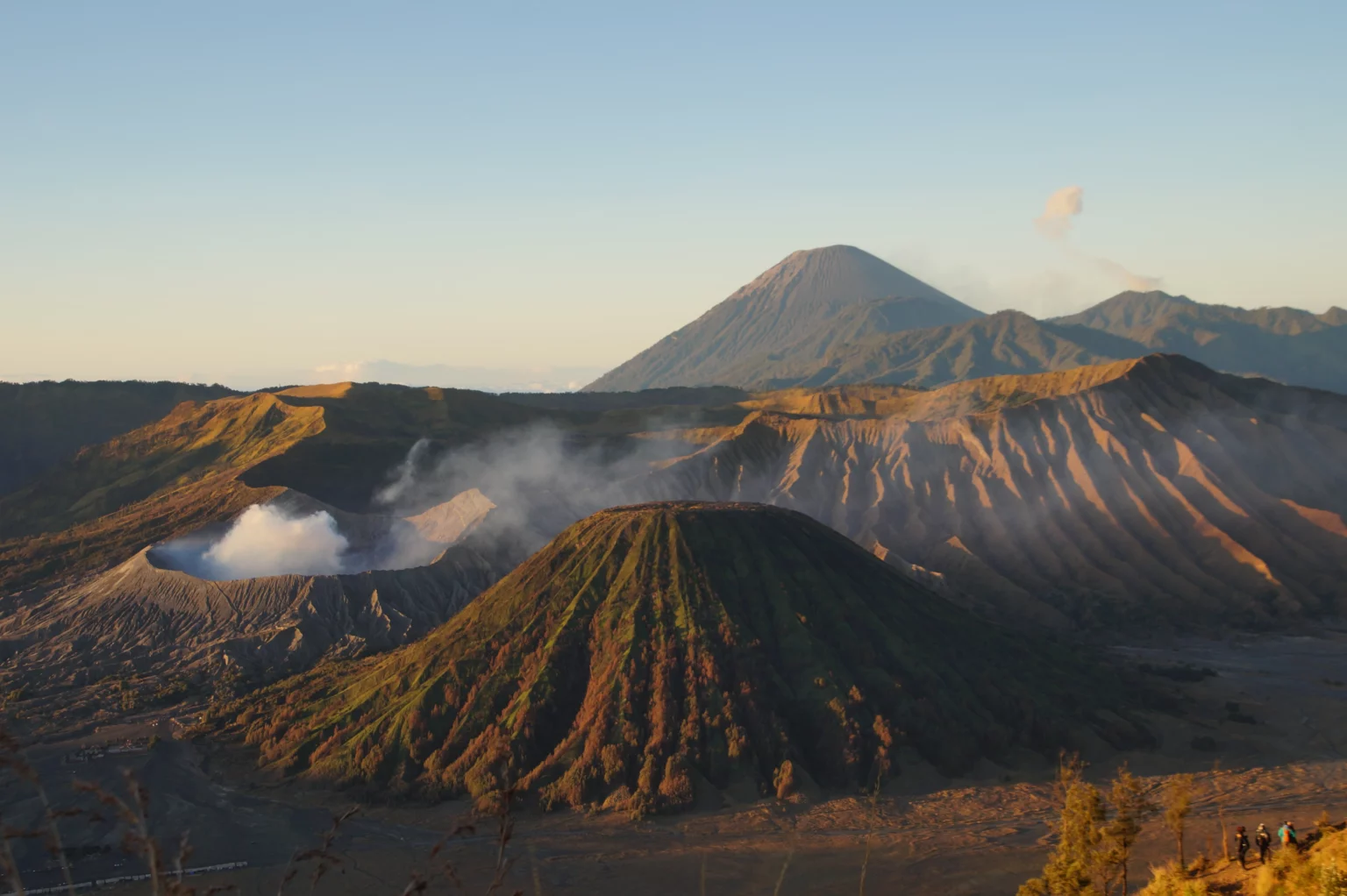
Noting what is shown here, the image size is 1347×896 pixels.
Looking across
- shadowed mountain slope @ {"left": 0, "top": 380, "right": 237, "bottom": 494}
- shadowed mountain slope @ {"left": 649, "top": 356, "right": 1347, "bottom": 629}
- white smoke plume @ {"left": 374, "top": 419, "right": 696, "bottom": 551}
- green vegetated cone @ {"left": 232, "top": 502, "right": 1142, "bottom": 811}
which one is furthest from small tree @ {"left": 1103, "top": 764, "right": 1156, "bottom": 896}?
shadowed mountain slope @ {"left": 0, "top": 380, "right": 237, "bottom": 494}

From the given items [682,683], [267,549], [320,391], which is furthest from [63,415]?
[682,683]

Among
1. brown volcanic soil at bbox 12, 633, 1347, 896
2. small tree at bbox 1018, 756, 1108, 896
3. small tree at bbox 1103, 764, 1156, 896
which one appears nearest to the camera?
small tree at bbox 1018, 756, 1108, 896

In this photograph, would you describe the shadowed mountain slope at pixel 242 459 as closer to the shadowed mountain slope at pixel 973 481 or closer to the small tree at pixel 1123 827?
the shadowed mountain slope at pixel 973 481

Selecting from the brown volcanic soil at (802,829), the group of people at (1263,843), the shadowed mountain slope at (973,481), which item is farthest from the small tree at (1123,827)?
the shadowed mountain slope at (973,481)

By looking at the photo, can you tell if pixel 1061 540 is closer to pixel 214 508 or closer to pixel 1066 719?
pixel 1066 719

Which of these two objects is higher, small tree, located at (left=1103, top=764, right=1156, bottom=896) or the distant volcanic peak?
the distant volcanic peak

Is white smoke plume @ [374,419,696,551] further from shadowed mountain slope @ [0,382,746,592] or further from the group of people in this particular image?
the group of people
